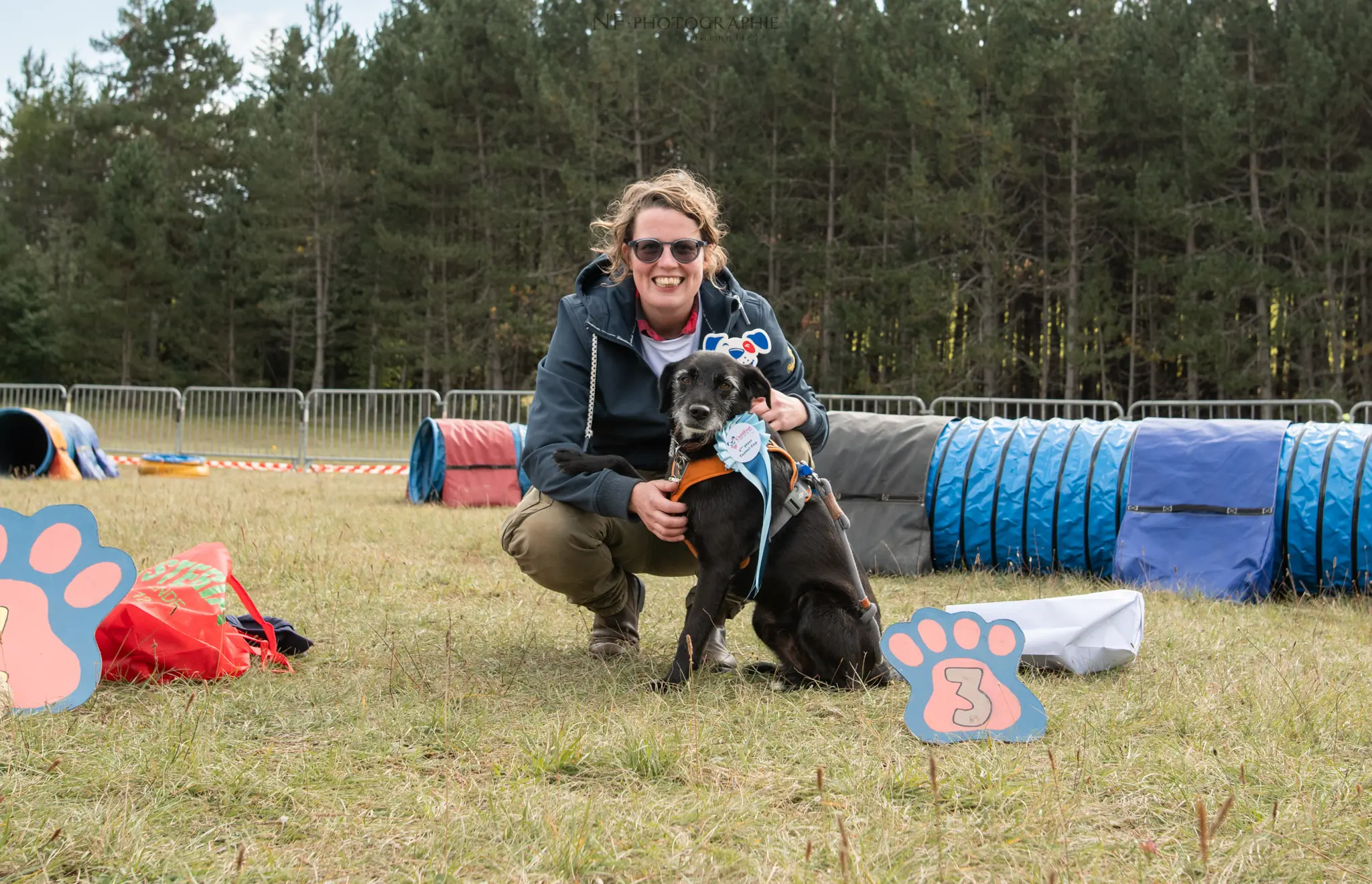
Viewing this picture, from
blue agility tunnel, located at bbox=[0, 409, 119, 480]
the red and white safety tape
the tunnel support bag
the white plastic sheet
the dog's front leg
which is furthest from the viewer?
the red and white safety tape

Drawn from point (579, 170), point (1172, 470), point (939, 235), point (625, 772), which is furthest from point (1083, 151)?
point (625, 772)

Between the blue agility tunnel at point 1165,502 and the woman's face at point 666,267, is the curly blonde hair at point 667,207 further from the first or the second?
the blue agility tunnel at point 1165,502

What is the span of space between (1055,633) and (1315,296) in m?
19.4

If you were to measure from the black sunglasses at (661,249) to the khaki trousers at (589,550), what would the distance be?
25.5 inches

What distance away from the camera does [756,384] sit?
10.5ft

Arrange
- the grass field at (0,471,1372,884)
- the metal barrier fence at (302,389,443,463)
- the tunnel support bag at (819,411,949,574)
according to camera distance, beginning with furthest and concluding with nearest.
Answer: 1. the metal barrier fence at (302,389,443,463)
2. the tunnel support bag at (819,411,949,574)
3. the grass field at (0,471,1372,884)

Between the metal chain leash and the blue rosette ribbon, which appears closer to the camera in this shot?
the blue rosette ribbon

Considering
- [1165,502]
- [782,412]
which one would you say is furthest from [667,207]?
[1165,502]

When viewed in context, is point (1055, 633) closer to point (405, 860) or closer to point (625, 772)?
point (625, 772)

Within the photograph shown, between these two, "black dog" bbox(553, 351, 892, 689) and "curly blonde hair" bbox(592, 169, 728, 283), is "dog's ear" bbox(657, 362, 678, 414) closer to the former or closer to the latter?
"black dog" bbox(553, 351, 892, 689)

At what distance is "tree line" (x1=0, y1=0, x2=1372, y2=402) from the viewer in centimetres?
1909

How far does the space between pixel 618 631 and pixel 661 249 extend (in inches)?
53.6

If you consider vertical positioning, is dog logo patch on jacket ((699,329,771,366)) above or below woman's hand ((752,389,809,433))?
above

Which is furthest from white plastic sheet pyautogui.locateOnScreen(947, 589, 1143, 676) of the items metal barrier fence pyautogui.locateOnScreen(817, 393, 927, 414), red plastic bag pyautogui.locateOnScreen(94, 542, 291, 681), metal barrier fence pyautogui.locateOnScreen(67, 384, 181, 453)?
metal barrier fence pyautogui.locateOnScreen(67, 384, 181, 453)
